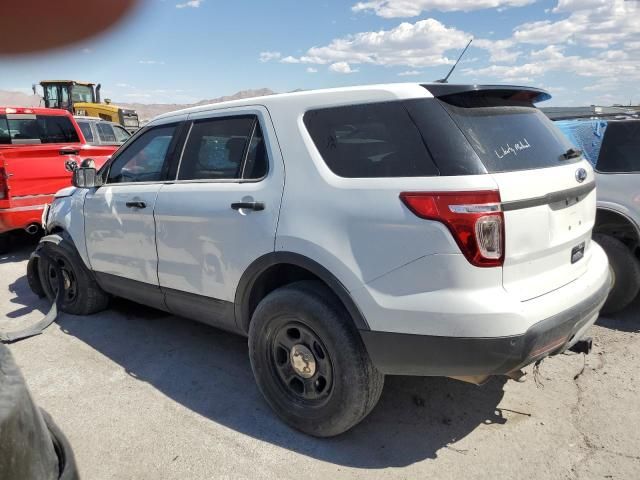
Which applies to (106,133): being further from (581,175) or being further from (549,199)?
(549,199)

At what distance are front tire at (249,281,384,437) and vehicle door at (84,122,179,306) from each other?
4.15 feet

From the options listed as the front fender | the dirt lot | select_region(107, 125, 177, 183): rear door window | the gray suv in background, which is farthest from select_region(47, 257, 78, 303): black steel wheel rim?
the gray suv in background

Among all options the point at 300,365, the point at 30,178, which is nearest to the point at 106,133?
the point at 30,178

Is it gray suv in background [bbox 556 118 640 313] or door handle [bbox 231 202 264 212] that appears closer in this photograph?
door handle [bbox 231 202 264 212]

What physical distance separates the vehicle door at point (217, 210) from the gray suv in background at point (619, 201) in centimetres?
309

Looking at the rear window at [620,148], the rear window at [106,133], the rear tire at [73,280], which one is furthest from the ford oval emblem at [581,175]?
the rear window at [106,133]

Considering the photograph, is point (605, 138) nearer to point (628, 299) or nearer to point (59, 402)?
point (628, 299)

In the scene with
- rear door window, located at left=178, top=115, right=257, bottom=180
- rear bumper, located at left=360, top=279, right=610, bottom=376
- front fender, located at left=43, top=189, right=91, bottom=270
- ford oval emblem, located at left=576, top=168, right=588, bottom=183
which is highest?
rear door window, located at left=178, top=115, right=257, bottom=180

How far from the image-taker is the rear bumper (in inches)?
90.6

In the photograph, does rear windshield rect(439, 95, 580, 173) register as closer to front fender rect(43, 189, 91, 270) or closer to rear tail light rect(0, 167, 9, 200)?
front fender rect(43, 189, 91, 270)

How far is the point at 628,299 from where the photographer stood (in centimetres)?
443

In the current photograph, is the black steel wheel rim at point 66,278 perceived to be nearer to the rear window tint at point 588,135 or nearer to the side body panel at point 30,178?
the side body panel at point 30,178

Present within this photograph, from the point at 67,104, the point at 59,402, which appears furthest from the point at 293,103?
the point at 67,104

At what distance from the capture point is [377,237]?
2445 mm
